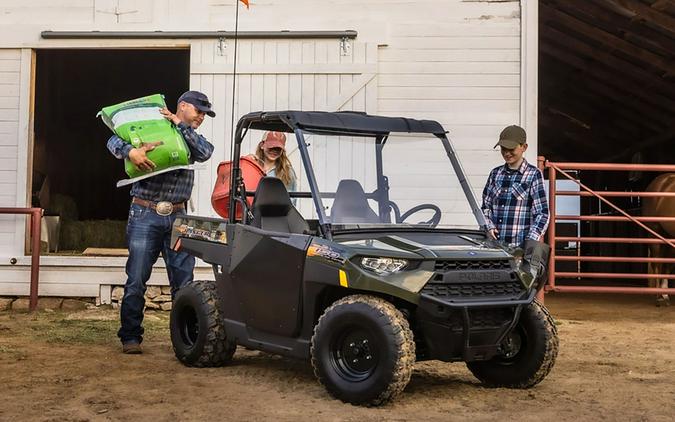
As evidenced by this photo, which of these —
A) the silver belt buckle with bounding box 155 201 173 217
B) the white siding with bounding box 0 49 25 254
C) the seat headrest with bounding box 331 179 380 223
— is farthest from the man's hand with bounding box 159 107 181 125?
the white siding with bounding box 0 49 25 254

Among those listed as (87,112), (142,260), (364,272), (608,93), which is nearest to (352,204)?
(364,272)

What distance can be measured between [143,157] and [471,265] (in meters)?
2.25

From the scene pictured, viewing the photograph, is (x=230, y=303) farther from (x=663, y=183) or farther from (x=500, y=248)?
(x=663, y=183)

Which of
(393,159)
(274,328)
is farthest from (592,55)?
(274,328)

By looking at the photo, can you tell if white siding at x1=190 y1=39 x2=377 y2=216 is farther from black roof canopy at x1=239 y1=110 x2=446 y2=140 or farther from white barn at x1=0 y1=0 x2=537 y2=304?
black roof canopy at x1=239 y1=110 x2=446 y2=140

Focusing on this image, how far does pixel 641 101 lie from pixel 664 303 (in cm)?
437

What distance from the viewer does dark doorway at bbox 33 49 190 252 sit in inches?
446

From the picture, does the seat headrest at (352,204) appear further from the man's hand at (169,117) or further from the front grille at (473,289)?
the man's hand at (169,117)

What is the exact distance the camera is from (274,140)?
5383 millimetres

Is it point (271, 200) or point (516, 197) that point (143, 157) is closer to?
point (271, 200)

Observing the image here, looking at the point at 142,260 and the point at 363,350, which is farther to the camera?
the point at 142,260

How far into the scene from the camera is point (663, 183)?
387 inches

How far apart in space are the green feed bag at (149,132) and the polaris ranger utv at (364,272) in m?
0.40

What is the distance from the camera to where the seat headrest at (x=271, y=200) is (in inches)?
179
